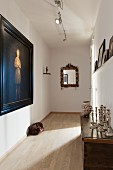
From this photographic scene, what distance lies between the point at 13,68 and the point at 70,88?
17.1ft

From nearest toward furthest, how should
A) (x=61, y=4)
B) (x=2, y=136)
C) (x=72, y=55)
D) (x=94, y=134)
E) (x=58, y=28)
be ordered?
(x=94, y=134) < (x=2, y=136) < (x=61, y=4) < (x=58, y=28) < (x=72, y=55)

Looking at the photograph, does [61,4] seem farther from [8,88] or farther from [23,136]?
[23,136]

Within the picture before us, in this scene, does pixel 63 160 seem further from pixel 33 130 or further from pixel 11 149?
pixel 33 130

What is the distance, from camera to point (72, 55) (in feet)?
28.5

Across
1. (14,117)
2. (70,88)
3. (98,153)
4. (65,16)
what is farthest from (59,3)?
(70,88)

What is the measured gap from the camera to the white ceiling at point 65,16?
401 cm

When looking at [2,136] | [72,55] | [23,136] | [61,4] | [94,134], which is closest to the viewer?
[94,134]

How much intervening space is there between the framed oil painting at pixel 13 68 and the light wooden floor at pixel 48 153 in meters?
0.82

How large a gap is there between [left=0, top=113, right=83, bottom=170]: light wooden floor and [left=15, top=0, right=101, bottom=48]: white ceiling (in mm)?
2869

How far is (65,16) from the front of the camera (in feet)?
15.5

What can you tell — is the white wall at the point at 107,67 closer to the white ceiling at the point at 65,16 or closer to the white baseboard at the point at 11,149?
the white ceiling at the point at 65,16

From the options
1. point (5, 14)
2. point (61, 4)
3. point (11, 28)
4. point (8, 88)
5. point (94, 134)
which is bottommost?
point (94, 134)

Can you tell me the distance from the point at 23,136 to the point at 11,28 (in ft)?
7.89

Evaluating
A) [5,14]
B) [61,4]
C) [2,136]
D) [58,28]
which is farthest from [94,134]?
[58,28]
